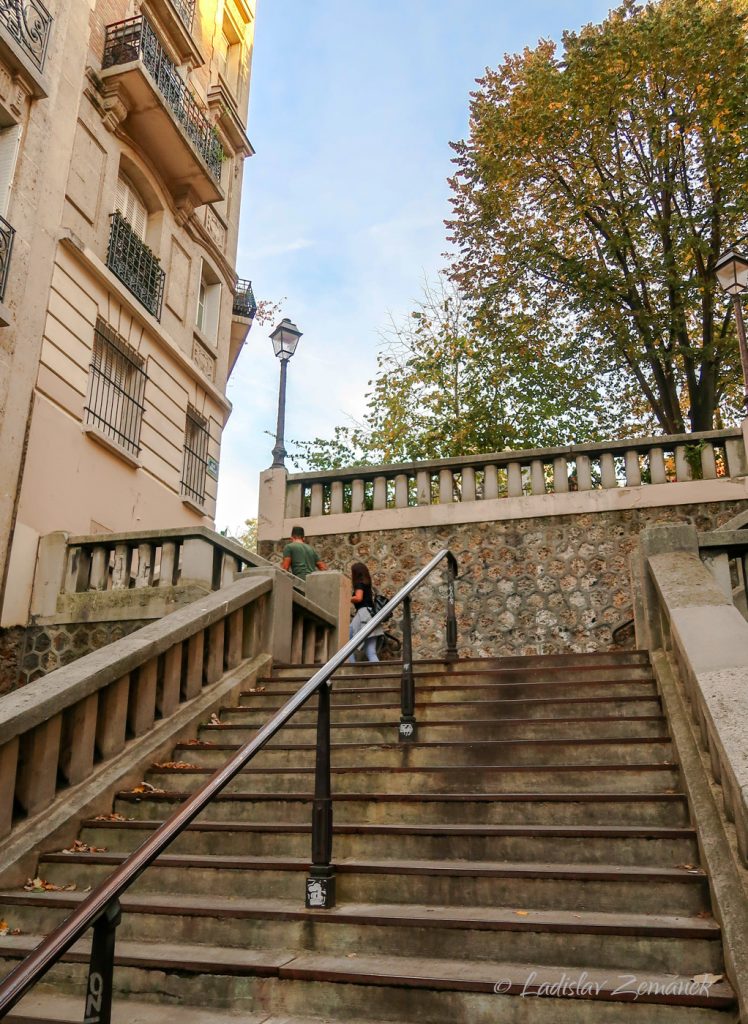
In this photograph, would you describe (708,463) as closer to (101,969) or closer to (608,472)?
(608,472)

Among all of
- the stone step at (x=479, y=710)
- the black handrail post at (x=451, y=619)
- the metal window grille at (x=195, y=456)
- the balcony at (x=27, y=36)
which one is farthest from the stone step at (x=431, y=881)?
the metal window grille at (x=195, y=456)

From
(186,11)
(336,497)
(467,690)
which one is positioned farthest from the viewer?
(186,11)

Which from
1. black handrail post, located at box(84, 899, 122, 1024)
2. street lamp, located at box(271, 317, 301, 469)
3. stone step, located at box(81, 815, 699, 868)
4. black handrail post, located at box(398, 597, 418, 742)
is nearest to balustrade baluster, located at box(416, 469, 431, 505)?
street lamp, located at box(271, 317, 301, 469)

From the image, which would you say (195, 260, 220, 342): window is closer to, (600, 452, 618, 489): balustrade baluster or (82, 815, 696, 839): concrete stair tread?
(600, 452, 618, 489): balustrade baluster

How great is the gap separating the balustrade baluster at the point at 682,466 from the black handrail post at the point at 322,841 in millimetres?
7992

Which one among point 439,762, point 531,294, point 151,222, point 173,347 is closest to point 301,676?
point 439,762

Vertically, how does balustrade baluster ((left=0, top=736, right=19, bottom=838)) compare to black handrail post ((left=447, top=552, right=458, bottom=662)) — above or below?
below

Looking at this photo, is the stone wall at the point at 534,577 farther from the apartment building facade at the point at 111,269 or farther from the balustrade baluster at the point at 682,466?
the apartment building facade at the point at 111,269

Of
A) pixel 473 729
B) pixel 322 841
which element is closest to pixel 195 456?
pixel 473 729

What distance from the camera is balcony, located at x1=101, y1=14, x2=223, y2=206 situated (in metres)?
12.3

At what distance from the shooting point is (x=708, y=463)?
10469 millimetres

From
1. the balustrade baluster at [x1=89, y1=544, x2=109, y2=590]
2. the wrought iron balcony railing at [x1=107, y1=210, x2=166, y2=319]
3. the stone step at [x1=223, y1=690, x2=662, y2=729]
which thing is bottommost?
the stone step at [x1=223, y1=690, x2=662, y2=729]

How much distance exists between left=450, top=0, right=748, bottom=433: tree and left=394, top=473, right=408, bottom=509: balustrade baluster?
6049mm

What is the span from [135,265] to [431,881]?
11.3 metres
